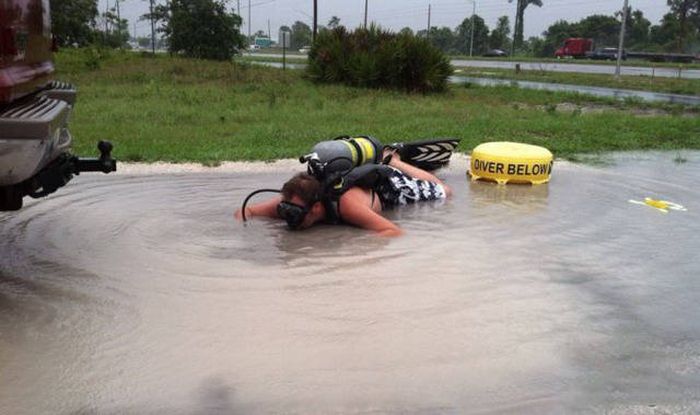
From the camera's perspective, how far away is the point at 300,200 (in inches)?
215

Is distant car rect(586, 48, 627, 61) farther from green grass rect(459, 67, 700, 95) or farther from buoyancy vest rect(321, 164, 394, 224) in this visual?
buoyancy vest rect(321, 164, 394, 224)

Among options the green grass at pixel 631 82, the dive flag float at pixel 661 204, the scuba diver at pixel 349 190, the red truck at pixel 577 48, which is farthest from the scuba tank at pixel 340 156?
the red truck at pixel 577 48

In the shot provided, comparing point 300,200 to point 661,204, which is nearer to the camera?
point 300,200

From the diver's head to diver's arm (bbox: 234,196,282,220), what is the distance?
0.40 m

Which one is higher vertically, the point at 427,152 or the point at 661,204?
the point at 427,152

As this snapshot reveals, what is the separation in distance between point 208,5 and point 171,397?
108 feet

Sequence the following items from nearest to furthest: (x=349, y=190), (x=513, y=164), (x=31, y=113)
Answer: (x=31, y=113), (x=349, y=190), (x=513, y=164)

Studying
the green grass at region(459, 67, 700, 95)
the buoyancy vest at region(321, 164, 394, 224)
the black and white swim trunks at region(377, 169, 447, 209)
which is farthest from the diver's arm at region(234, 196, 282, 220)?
the green grass at region(459, 67, 700, 95)

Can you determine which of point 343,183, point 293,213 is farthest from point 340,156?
point 293,213

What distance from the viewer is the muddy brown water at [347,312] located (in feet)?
10.1

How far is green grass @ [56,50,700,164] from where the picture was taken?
9648mm

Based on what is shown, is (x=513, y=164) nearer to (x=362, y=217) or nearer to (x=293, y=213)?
(x=362, y=217)

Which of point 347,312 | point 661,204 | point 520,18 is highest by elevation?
point 520,18

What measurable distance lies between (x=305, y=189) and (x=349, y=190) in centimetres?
41
